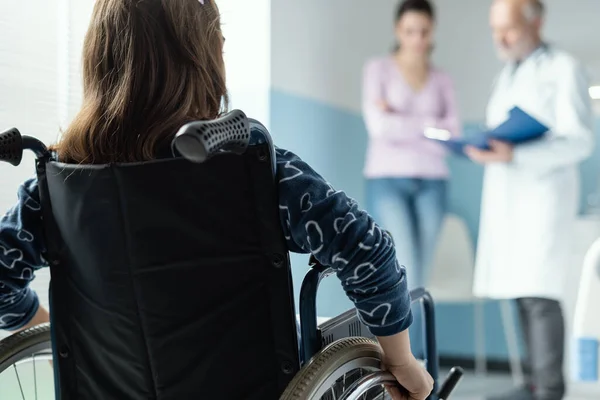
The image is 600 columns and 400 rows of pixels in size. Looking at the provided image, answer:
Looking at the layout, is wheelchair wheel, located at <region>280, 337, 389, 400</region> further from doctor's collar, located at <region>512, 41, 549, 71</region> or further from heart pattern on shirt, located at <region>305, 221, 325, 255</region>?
doctor's collar, located at <region>512, 41, 549, 71</region>

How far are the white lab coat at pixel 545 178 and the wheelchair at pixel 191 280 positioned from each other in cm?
162

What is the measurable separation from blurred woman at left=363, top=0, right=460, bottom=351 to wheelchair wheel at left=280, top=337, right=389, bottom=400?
1.83 meters

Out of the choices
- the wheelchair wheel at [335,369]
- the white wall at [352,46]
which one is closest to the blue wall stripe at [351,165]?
the white wall at [352,46]

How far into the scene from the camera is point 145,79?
78 centimetres

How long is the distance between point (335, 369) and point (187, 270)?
0.19 meters

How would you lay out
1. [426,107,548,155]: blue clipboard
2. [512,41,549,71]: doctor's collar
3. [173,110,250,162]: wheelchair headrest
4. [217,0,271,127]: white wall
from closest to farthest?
[173,110,250,162]: wheelchair headrest, [426,107,548,155]: blue clipboard, [512,41,549,71]: doctor's collar, [217,0,271,127]: white wall

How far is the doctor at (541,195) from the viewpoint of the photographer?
2.24 metres

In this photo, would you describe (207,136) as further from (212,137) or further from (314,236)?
(314,236)

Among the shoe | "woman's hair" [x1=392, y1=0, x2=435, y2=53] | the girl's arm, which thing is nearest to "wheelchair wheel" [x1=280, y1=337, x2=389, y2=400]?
the girl's arm

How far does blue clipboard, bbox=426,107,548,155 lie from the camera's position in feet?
7.15

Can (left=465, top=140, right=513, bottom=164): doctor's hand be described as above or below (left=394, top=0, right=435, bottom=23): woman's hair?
below

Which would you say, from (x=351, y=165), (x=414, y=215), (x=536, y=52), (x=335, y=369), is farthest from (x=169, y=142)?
(x=351, y=165)

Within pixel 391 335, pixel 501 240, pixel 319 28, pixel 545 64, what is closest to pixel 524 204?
pixel 501 240

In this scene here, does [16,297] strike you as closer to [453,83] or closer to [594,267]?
[594,267]
